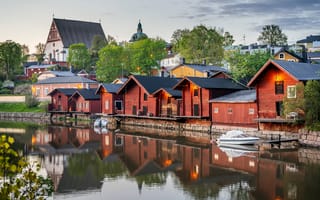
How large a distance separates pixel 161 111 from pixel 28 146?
17.5 m

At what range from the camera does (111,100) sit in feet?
185

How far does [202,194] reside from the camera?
18.2 m

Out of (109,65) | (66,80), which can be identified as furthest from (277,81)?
(66,80)

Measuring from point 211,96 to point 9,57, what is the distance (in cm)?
6416

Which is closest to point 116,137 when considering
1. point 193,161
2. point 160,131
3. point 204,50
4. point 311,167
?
point 160,131

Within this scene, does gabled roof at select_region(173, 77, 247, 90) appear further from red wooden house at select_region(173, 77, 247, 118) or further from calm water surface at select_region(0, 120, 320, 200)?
calm water surface at select_region(0, 120, 320, 200)

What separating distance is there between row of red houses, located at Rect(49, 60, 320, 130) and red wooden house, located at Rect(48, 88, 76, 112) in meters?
3.79

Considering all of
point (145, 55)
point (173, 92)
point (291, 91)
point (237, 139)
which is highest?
point (145, 55)

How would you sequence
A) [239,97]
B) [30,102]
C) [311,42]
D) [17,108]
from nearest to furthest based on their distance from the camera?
[239,97] → [30,102] → [17,108] → [311,42]

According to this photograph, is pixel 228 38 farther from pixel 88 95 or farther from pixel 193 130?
pixel 193 130

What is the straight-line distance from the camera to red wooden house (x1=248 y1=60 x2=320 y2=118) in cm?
3438

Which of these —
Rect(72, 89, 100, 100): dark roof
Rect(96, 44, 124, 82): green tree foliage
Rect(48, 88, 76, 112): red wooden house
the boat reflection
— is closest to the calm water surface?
the boat reflection

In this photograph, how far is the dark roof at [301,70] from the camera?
112 ft

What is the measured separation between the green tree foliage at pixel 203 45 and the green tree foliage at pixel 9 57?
129ft
